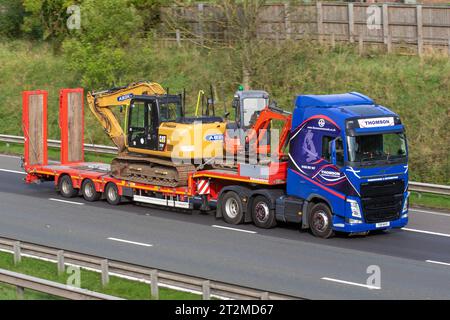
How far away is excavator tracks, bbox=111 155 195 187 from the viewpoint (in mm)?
26031

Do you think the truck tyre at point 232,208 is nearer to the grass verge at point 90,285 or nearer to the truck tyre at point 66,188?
the truck tyre at point 66,188

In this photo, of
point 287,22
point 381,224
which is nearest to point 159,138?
point 381,224

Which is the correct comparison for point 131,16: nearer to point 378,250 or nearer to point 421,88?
point 421,88

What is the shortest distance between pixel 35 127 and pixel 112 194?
4.19 m

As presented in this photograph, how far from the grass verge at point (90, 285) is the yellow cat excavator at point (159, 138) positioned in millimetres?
6809

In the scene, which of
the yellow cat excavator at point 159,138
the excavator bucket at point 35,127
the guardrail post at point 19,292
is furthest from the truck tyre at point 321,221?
the excavator bucket at point 35,127

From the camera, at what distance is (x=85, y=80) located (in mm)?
41062

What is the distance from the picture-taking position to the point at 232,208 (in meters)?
25.0

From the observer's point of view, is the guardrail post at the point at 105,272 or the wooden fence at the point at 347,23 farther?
the wooden fence at the point at 347,23

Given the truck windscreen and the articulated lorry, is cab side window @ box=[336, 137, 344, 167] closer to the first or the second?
the articulated lorry

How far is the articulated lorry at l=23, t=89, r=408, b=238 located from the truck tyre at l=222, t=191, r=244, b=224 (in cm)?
3

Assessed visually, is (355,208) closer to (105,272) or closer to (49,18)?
(105,272)

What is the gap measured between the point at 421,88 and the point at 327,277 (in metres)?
17.7

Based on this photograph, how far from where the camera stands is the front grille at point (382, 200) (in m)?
22.5
